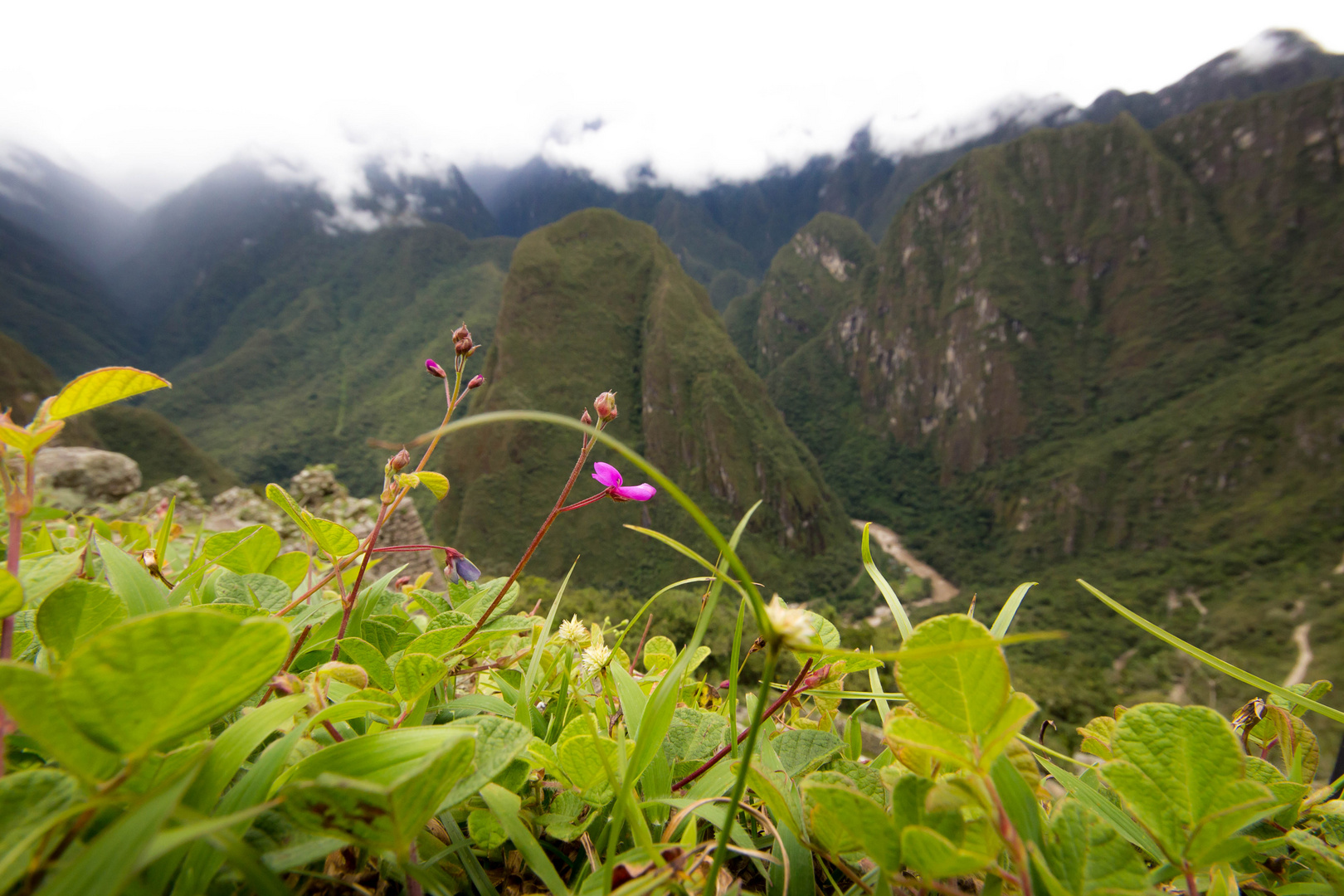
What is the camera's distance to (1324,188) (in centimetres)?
6188

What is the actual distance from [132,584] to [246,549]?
Result: 32cm

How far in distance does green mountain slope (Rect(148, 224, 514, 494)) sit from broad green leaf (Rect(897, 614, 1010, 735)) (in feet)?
160

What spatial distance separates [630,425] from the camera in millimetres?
56750

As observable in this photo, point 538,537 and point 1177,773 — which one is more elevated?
point 538,537

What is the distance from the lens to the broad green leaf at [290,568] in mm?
997

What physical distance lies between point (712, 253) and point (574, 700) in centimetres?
15312

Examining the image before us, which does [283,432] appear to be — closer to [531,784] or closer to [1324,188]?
[531,784]

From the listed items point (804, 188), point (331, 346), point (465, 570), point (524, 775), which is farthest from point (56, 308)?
point (804, 188)

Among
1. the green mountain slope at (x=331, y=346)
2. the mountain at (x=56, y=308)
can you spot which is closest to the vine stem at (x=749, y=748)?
the green mountain slope at (x=331, y=346)

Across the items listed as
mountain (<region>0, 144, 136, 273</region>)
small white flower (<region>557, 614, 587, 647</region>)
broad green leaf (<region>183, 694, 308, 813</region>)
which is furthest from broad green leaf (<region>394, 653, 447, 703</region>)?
mountain (<region>0, 144, 136, 273</region>)

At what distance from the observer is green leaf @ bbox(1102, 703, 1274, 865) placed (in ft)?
1.56

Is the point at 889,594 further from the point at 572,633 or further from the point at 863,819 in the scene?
the point at 572,633

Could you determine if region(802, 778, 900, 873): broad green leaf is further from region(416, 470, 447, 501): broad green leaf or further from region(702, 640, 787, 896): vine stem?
region(416, 470, 447, 501): broad green leaf

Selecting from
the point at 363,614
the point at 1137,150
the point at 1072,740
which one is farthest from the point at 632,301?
the point at 1137,150
